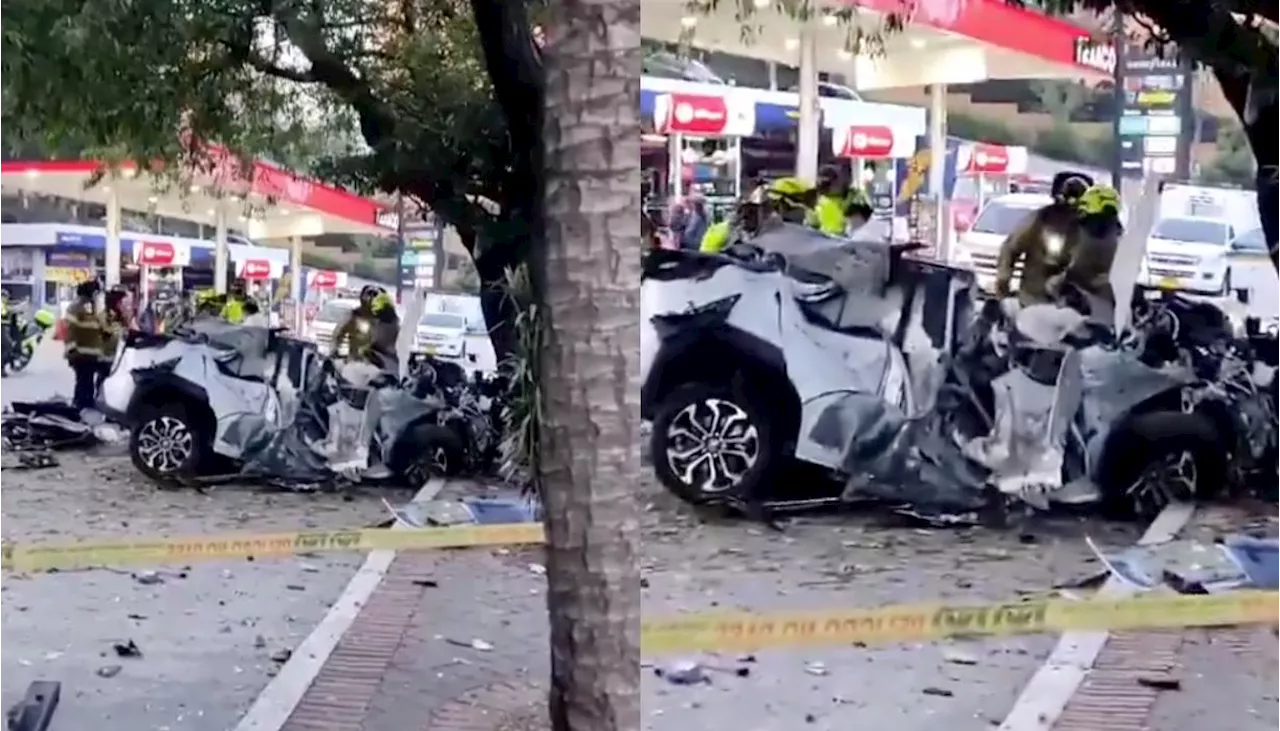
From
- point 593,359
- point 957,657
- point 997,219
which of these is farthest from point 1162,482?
point 997,219

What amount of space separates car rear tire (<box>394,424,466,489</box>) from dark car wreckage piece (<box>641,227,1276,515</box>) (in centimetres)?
296

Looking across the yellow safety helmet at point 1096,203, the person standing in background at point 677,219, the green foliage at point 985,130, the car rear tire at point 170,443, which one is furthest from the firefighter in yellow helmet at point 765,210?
the green foliage at point 985,130

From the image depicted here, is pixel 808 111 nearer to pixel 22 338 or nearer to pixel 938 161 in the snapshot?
pixel 938 161

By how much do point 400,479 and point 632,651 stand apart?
9.06 metres

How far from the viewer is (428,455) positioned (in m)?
13.3

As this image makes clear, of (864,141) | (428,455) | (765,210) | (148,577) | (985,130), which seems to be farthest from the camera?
(985,130)

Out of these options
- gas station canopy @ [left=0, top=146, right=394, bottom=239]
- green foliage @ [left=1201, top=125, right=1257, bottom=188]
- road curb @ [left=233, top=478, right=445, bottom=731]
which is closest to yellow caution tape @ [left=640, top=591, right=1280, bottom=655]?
road curb @ [left=233, top=478, right=445, bottom=731]

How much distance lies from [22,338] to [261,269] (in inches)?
357

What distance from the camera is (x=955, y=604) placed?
322 inches

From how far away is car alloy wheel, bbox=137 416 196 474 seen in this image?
1365 centimetres

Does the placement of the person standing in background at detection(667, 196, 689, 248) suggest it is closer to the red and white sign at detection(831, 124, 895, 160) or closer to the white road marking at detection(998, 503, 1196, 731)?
the red and white sign at detection(831, 124, 895, 160)

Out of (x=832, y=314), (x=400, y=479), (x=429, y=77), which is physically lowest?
(x=400, y=479)

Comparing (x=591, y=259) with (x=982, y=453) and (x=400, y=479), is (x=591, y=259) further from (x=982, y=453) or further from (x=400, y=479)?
(x=400, y=479)

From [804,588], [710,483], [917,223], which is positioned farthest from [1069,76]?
[804,588]
